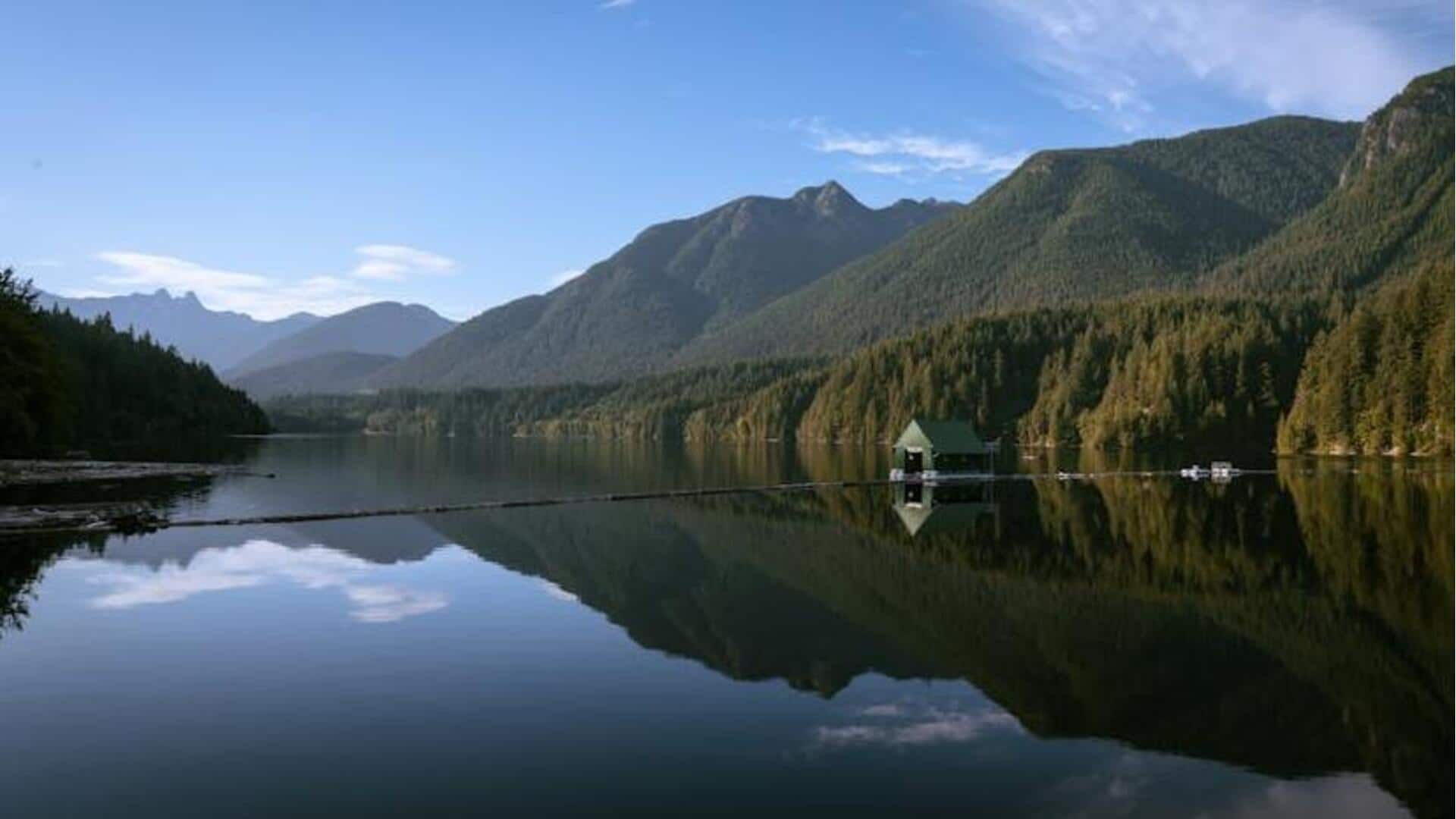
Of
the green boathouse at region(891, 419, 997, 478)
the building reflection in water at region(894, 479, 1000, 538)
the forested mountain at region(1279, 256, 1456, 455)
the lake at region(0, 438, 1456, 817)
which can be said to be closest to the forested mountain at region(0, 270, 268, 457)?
the lake at region(0, 438, 1456, 817)

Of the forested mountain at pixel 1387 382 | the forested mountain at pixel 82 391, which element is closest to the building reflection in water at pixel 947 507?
the forested mountain at pixel 1387 382

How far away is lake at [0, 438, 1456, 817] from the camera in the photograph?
19.4m

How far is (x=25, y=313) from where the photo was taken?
317 feet

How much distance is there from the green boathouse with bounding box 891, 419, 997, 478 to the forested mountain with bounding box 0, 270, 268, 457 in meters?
76.3

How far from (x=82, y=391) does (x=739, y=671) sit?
157350 mm

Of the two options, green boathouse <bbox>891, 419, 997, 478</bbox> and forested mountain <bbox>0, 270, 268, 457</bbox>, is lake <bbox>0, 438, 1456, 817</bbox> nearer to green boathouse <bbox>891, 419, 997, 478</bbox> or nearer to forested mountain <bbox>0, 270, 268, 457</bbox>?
green boathouse <bbox>891, 419, 997, 478</bbox>

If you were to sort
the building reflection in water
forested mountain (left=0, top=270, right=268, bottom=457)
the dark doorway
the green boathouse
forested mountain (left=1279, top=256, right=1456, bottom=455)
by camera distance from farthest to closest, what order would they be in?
forested mountain (left=1279, top=256, right=1456, bottom=455), the dark doorway, the green boathouse, forested mountain (left=0, top=270, right=268, bottom=457), the building reflection in water

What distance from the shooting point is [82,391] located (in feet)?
507

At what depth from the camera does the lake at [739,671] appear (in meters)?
19.4

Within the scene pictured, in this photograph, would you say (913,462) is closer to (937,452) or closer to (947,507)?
(937,452)

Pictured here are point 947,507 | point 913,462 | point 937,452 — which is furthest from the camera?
point 913,462

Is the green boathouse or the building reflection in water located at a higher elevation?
the green boathouse

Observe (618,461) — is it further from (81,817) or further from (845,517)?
(81,817)

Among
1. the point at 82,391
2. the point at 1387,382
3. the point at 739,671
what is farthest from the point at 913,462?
the point at 82,391
